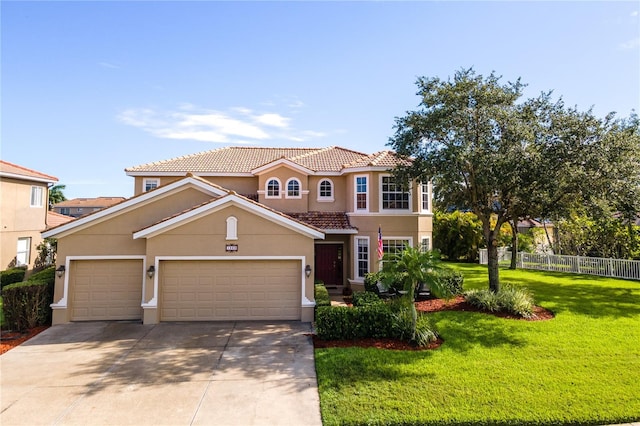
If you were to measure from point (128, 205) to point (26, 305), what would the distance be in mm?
4557

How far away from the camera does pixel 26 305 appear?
37.4 ft

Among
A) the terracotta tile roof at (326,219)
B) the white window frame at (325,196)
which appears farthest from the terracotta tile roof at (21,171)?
the white window frame at (325,196)

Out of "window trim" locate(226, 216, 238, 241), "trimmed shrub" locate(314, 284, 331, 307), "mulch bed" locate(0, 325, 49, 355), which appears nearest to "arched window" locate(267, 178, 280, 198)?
"window trim" locate(226, 216, 238, 241)

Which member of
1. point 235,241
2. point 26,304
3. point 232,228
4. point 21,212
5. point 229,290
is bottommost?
point 26,304

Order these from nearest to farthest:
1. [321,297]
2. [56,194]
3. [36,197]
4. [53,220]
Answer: [321,297]
[36,197]
[53,220]
[56,194]

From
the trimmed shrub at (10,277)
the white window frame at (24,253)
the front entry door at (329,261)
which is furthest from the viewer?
the white window frame at (24,253)

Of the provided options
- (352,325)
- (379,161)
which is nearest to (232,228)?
(352,325)

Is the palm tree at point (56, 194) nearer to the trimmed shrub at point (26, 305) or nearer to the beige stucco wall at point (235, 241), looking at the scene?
the trimmed shrub at point (26, 305)

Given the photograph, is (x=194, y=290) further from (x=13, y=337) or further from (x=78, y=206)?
(x=78, y=206)

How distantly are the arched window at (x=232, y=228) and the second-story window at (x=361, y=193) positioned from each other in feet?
23.0

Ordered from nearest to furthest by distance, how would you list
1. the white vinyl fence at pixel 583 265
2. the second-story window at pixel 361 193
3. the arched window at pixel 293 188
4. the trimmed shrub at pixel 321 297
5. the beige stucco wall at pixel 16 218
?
the trimmed shrub at pixel 321 297
the second-story window at pixel 361 193
the arched window at pixel 293 188
the beige stucco wall at pixel 16 218
the white vinyl fence at pixel 583 265

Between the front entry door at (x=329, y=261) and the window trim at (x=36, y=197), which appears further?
the window trim at (x=36, y=197)

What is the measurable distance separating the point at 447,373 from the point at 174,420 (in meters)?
5.83

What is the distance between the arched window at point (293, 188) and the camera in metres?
18.2
